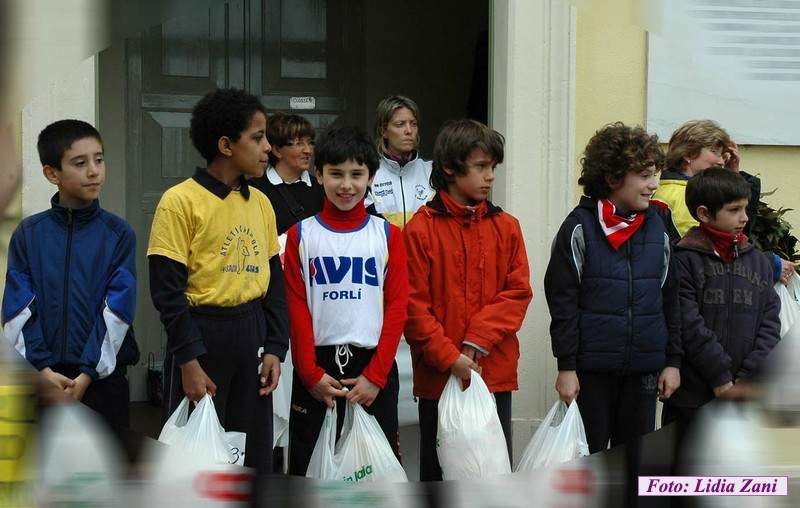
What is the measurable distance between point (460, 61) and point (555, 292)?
2.76m

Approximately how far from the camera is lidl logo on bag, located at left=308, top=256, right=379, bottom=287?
117 inches

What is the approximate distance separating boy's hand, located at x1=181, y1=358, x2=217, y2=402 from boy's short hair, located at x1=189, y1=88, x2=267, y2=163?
553mm

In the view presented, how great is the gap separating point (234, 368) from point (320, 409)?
0.93 feet

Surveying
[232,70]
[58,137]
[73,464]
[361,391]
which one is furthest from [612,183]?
[232,70]

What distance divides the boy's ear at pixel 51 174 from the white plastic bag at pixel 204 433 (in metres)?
0.42

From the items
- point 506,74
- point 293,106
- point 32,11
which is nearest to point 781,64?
point 32,11

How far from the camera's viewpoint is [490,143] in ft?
10.5

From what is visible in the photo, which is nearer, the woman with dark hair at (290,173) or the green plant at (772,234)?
the green plant at (772,234)

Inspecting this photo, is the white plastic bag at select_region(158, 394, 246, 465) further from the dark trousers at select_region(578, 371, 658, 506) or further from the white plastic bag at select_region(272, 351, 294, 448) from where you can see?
the dark trousers at select_region(578, 371, 658, 506)

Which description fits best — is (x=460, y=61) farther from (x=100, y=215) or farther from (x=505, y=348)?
(x=100, y=215)

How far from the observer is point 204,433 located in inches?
79.0

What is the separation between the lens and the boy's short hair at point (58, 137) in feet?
3.86

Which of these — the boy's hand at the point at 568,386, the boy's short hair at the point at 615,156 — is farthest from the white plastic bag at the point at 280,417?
the boy's short hair at the point at 615,156

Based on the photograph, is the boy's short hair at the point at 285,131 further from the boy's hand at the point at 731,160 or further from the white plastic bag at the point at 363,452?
the boy's hand at the point at 731,160
